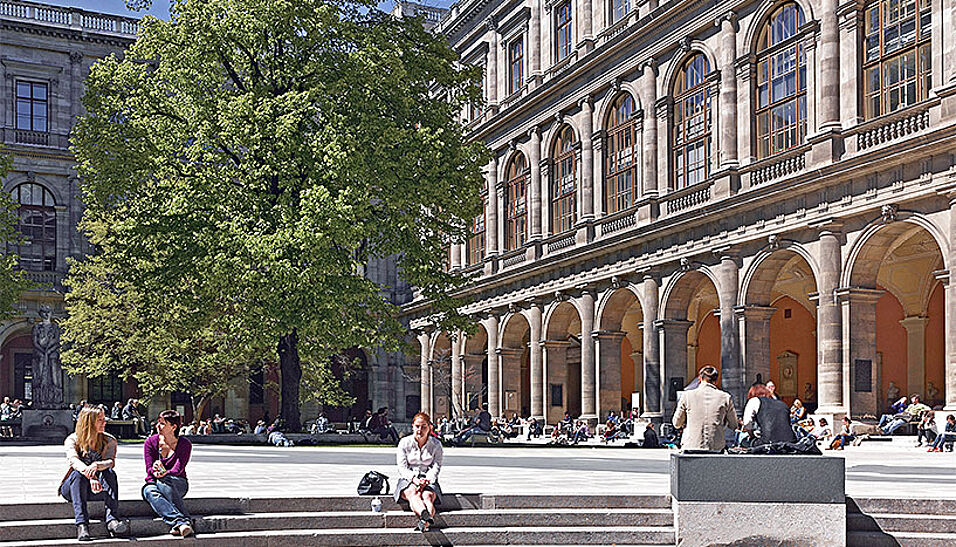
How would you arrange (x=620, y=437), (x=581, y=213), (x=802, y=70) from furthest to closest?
1. (x=581, y=213)
2. (x=620, y=437)
3. (x=802, y=70)

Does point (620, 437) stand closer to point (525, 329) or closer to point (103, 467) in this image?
point (525, 329)

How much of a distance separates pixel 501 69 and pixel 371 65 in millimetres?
29889

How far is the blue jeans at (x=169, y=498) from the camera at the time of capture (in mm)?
13820

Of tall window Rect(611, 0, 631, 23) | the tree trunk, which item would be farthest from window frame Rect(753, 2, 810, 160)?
the tree trunk

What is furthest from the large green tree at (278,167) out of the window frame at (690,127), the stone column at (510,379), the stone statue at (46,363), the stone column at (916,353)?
the stone column at (510,379)

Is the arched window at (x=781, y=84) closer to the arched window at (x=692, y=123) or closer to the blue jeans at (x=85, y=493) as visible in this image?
the arched window at (x=692, y=123)

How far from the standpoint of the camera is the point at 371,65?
3375 centimetres

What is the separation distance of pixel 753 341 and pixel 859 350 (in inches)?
213

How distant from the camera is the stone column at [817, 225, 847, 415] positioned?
119ft

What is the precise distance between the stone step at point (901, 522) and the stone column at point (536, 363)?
4240cm

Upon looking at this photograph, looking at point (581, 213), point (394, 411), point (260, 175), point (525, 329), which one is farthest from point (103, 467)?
point (394, 411)

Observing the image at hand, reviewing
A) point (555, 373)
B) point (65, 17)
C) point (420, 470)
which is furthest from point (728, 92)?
point (65, 17)

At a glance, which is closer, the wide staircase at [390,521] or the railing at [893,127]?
the wide staircase at [390,521]

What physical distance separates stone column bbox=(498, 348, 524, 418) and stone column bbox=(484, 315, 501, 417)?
38 centimetres
